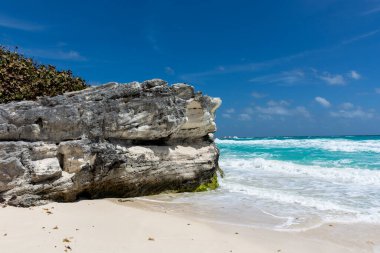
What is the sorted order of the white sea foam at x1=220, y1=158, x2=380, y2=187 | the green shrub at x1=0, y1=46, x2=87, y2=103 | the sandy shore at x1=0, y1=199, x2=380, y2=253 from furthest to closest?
the white sea foam at x1=220, y1=158, x2=380, y2=187 < the green shrub at x1=0, y1=46, x2=87, y2=103 < the sandy shore at x1=0, y1=199, x2=380, y2=253

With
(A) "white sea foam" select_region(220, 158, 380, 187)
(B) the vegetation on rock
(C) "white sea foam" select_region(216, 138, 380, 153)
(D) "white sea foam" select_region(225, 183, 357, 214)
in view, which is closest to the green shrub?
(B) the vegetation on rock

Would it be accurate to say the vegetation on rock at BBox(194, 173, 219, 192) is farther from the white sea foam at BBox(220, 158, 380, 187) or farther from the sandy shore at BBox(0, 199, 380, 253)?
the white sea foam at BBox(220, 158, 380, 187)

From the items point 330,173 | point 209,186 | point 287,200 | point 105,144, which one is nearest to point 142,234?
point 105,144

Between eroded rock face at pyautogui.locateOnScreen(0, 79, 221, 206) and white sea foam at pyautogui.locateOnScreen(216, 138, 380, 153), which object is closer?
eroded rock face at pyautogui.locateOnScreen(0, 79, 221, 206)

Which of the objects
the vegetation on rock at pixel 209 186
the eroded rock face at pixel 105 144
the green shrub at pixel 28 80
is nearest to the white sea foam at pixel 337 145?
the vegetation on rock at pixel 209 186

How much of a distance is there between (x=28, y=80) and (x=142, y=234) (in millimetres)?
10930

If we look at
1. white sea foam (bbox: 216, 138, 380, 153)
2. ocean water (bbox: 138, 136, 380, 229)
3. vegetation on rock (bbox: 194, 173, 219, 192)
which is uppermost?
white sea foam (bbox: 216, 138, 380, 153)

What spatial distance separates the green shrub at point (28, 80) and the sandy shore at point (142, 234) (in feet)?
22.6

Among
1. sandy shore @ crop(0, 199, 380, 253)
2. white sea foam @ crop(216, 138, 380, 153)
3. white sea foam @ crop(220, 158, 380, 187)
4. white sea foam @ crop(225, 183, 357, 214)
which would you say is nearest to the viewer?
sandy shore @ crop(0, 199, 380, 253)

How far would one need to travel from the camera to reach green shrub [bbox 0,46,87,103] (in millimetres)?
13957

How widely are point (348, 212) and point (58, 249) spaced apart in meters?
7.89

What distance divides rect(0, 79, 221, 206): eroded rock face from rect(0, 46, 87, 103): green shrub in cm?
441

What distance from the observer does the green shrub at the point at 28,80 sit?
13957 mm

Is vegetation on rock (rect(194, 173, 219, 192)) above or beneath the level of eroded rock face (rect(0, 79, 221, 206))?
beneath
